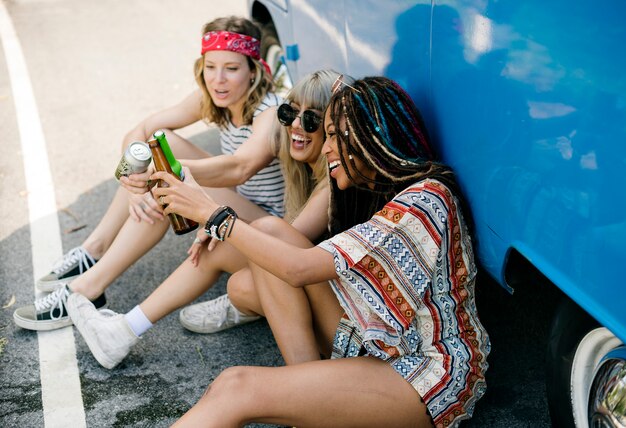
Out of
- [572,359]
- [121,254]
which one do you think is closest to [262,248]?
[572,359]

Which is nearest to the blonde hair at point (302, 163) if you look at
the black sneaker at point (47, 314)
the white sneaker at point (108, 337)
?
the white sneaker at point (108, 337)

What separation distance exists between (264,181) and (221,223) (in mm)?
1155

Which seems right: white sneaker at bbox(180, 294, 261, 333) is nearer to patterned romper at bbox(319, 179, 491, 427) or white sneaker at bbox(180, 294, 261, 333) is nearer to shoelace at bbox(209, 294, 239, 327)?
shoelace at bbox(209, 294, 239, 327)

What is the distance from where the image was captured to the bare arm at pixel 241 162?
3.40 m

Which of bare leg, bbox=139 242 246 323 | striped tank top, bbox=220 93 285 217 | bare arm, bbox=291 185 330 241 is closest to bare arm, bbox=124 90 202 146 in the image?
striped tank top, bbox=220 93 285 217

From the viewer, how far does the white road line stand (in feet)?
9.92

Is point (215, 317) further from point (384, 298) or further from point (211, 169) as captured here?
point (384, 298)

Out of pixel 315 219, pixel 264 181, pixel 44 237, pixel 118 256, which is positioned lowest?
pixel 44 237

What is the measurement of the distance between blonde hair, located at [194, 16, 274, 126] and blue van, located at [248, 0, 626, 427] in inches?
36.4

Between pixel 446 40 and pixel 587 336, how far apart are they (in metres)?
1.04

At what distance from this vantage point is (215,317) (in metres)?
3.43

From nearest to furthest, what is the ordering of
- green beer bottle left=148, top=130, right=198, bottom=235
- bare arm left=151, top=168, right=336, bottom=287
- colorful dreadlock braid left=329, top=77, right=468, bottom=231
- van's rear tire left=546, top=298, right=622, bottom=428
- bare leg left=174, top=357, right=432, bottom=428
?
van's rear tire left=546, top=298, right=622, bottom=428 → bare leg left=174, top=357, right=432, bottom=428 → bare arm left=151, top=168, right=336, bottom=287 → colorful dreadlock braid left=329, top=77, right=468, bottom=231 → green beer bottle left=148, top=130, right=198, bottom=235

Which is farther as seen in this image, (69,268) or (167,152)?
(69,268)

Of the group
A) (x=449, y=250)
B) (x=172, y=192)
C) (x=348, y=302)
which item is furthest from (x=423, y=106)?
(x=172, y=192)
